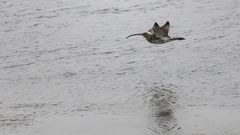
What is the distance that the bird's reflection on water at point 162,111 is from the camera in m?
6.46

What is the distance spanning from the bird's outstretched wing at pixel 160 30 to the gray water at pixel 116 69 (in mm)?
209

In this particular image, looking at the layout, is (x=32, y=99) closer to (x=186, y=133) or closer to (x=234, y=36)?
(x=186, y=133)

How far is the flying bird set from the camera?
845 cm

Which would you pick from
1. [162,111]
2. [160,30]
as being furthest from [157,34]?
[162,111]

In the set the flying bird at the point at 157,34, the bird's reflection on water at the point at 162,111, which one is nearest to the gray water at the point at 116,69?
the bird's reflection on water at the point at 162,111

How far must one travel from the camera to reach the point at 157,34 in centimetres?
850

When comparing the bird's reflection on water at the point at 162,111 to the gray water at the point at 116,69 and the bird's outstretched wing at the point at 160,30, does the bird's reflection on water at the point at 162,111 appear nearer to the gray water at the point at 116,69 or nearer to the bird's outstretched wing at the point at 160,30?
the gray water at the point at 116,69

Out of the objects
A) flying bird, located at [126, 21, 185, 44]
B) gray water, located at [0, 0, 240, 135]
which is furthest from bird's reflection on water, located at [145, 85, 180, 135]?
flying bird, located at [126, 21, 185, 44]

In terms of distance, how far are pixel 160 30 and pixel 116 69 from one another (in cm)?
91

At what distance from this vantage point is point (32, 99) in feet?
24.2

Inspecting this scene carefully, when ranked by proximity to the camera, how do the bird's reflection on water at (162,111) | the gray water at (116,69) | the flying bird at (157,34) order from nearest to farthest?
the bird's reflection on water at (162,111) → the gray water at (116,69) → the flying bird at (157,34)

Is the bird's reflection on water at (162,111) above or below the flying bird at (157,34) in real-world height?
below

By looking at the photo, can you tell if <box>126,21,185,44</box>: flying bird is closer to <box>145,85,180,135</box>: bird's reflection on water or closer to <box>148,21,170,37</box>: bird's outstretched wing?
<box>148,21,170,37</box>: bird's outstretched wing

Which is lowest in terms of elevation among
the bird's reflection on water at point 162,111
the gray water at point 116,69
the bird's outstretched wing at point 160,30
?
the bird's reflection on water at point 162,111
